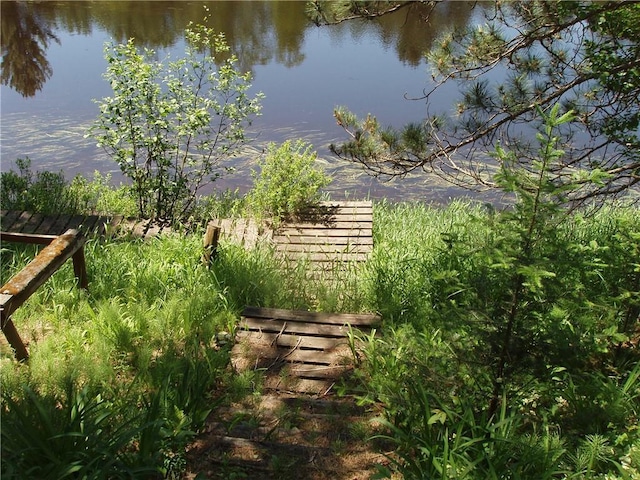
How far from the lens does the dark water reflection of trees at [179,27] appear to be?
1174cm

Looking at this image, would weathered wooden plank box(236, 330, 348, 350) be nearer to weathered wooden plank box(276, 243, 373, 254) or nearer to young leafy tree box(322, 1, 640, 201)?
young leafy tree box(322, 1, 640, 201)

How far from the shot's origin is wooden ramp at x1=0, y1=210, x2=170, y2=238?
5.95 metres

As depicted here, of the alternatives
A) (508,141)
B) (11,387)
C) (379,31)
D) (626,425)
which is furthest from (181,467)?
(379,31)

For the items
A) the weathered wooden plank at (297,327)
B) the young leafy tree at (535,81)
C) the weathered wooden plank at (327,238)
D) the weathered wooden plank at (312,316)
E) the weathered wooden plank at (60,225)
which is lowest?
the weathered wooden plank at (327,238)

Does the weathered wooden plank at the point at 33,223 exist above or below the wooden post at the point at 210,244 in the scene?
below

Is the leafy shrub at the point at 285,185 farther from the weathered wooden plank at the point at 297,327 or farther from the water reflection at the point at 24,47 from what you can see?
the water reflection at the point at 24,47

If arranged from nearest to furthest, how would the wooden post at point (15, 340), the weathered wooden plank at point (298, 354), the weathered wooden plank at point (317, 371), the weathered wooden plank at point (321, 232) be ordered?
the wooden post at point (15, 340) < the weathered wooden plank at point (317, 371) < the weathered wooden plank at point (298, 354) < the weathered wooden plank at point (321, 232)

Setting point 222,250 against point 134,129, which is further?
point 134,129

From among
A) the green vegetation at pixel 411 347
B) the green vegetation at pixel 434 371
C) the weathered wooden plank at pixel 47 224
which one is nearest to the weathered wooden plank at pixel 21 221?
the weathered wooden plank at pixel 47 224

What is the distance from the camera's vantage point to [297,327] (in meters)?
4.16

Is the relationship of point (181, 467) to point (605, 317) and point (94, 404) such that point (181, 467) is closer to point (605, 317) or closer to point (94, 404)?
point (94, 404)

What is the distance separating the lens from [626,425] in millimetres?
3031

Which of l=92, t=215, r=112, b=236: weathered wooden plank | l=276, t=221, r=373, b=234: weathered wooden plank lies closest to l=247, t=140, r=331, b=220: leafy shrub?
l=276, t=221, r=373, b=234: weathered wooden plank

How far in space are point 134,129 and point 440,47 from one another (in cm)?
309
